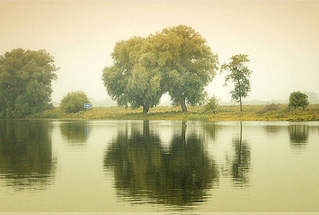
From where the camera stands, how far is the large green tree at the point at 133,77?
2389 inches

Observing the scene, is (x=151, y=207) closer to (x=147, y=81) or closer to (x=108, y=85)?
(x=147, y=81)

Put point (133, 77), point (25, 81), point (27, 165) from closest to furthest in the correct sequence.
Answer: point (27, 165)
point (133, 77)
point (25, 81)

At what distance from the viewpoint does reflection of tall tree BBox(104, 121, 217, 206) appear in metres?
11.3

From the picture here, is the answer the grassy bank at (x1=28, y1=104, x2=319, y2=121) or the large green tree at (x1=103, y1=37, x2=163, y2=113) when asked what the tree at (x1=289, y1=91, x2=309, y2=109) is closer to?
the grassy bank at (x1=28, y1=104, x2=319, y2=121)

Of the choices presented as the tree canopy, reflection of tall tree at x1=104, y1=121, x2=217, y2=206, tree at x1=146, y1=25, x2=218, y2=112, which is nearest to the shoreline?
the tree canopy

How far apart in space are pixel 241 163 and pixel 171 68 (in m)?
48.0

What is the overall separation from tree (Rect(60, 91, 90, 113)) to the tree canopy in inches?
460

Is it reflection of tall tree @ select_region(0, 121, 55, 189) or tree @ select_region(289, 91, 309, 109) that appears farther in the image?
tree @ select_region(289, 91, 309, 109)

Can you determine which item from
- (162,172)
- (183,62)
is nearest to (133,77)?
(183,62)

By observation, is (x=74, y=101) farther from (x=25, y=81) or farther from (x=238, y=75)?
(x=238, y=75)

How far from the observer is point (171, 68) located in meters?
63.8

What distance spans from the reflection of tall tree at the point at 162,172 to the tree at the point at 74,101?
2073 inches

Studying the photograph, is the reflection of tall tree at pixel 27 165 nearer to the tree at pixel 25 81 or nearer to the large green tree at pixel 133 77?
the large green tree at pixel 133 77

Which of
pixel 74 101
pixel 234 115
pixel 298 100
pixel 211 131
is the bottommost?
pixel 211 131
